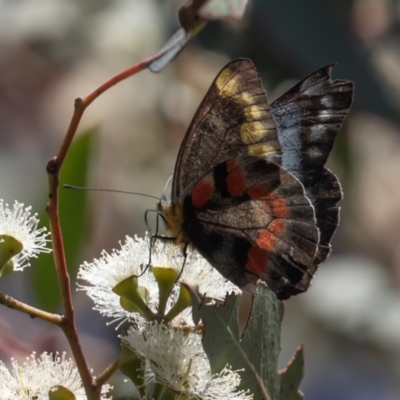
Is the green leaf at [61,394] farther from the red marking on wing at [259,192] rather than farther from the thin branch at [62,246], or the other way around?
the red marking on wing at [259,192]

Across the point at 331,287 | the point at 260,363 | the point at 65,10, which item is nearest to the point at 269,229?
the point at 260,363

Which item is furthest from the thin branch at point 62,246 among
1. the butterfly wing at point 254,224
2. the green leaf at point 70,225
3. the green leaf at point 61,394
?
the green leaf at point 70,225

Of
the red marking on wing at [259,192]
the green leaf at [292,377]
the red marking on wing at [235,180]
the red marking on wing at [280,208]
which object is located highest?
the red marking on wing at [235,180]

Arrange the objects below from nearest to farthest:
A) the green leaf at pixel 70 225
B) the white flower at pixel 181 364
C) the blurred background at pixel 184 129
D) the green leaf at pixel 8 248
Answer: the white flower at pixel 181 364
the green leaf at pixel 8 248
the green leaf at pixel 70 225
the blurred background at pixel 184 129

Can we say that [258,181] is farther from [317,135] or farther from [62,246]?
[62,246]

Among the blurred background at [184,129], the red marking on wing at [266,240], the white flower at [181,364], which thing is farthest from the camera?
the blurred background at [184,129]

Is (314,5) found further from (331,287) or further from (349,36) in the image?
(331,287)
